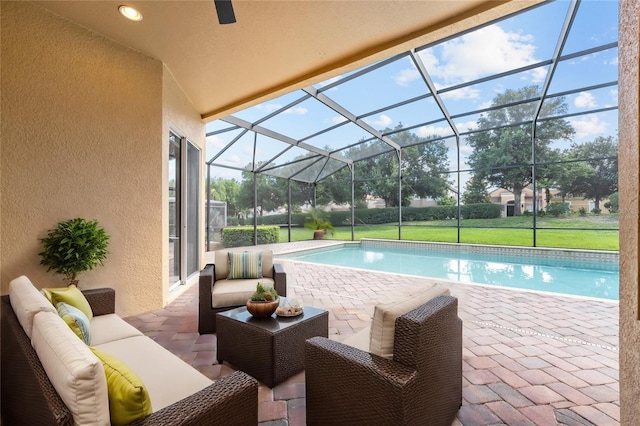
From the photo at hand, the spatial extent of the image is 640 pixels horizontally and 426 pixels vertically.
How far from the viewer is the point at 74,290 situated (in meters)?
2.20

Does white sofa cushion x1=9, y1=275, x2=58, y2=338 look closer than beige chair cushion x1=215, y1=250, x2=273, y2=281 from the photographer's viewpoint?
Yes

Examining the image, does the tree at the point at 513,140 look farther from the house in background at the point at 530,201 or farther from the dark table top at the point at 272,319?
the dark table top at the point at 272,319

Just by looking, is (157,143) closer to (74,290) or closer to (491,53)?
(74,290)

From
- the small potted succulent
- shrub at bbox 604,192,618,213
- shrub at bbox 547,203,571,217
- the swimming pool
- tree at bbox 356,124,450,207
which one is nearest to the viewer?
the small potted succulent

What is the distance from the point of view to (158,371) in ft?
5.21

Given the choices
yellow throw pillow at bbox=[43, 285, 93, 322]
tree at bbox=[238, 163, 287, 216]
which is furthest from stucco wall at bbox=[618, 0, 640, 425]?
tree at bbox=[238, 163, 287, 216]

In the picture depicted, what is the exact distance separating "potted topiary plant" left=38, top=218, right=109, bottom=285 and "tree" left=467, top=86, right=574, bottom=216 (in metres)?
8.51

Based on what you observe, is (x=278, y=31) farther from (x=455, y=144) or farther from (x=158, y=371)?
(x=455, y=144)

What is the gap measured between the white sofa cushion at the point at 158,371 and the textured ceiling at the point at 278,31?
287cm

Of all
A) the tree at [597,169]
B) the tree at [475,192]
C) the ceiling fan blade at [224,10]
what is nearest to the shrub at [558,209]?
the tree at [597,169]

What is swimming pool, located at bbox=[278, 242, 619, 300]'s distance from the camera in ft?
19.1

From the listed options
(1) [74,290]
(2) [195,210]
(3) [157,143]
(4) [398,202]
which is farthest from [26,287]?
(4) [398,202]

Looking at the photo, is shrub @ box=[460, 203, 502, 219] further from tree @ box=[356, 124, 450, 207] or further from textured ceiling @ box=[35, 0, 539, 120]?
textured ceiling @ box=[35, 0, 539, 120]

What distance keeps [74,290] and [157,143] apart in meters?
2.14
